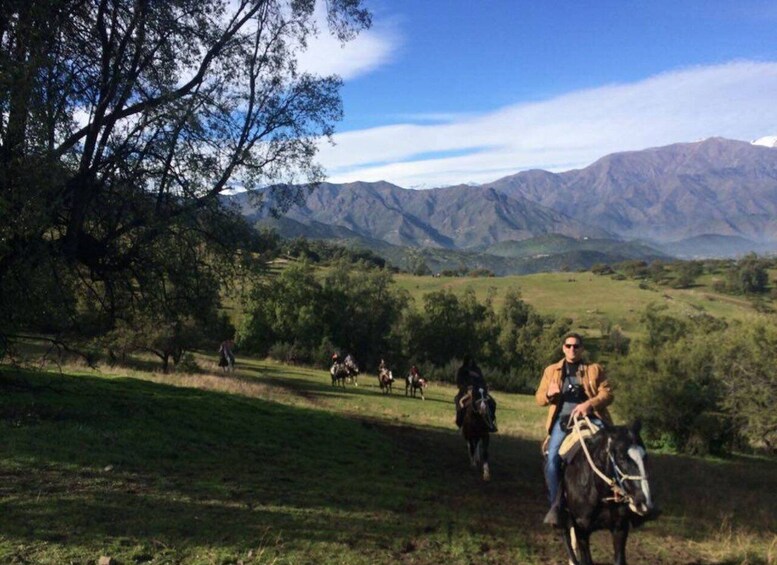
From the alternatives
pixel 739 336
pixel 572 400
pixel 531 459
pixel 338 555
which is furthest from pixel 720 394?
pixel 338 555

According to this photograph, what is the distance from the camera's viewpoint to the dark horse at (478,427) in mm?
12016

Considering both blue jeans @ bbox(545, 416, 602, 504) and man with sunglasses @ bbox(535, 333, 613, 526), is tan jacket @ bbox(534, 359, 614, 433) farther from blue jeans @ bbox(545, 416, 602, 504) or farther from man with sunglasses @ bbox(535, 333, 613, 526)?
blue jeans @ bbox(545, 416, 602, 504)

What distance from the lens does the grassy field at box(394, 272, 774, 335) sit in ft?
364

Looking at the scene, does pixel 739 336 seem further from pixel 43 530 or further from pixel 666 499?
pixel 43 530

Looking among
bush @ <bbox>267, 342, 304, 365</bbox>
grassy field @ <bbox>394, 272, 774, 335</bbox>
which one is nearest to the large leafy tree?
bush @ <bbox>267, 342, 304, 365</bbox>

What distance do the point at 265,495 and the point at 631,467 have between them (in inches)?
214

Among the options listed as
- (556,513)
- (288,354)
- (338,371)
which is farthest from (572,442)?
(288,354)

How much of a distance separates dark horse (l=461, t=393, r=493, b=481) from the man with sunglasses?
4.88m

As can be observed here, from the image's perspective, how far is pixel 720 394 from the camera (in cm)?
2452

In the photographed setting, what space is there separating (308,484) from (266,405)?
31.6ft

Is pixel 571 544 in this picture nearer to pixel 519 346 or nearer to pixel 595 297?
pixel 519 346

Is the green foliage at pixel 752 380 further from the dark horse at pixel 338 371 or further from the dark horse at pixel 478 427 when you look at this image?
the dark horse at pixel 338 371

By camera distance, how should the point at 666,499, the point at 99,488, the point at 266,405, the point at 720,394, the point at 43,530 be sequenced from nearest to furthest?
the point at 43,530, the point at 99,488, the point at 666,499, the point at 266,405, the point at 720,394

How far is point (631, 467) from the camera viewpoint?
5.62 m
